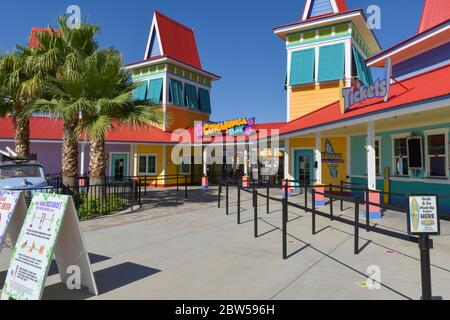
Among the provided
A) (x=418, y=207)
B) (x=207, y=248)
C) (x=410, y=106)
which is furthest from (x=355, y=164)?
(x=418, y=207)

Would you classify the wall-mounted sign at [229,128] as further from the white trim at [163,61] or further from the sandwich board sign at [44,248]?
the sandwich board sign at [44,248]

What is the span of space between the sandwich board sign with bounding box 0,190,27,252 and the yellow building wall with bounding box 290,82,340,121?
1663cm

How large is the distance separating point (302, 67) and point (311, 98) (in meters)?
1.89

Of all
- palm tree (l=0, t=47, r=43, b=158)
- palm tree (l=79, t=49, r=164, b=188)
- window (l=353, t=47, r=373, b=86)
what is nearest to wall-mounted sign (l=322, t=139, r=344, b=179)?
window (l=353, t=47, r=373, b=86)

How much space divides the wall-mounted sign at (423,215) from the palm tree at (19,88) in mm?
12348

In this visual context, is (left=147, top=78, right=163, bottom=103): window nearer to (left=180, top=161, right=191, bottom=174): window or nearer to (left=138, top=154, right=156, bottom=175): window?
(left=138, top=154, right=156, bottom=175): window

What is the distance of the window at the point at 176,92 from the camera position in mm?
26297

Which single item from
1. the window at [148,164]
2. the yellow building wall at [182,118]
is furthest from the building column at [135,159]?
the yellow building wall at [182,118]

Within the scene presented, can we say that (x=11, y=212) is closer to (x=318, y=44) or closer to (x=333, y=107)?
(x=333, y=107)

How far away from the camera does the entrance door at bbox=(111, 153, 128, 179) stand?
2477 cm

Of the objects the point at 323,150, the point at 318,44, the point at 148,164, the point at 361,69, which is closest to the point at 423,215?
the point at 323,150

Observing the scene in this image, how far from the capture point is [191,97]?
28.2 metres

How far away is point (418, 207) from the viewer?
11.6 ft

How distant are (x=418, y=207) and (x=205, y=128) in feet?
69.9
